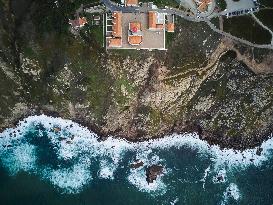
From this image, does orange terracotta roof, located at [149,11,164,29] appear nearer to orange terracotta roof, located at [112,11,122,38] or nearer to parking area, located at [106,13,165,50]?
parking area, located at [106,13,165,50]

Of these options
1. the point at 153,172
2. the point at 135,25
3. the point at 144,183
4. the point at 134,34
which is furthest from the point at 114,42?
the point at 144,183

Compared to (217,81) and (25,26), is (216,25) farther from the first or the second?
(25,26)

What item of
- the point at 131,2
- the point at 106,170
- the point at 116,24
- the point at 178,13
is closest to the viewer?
the point at 116,24

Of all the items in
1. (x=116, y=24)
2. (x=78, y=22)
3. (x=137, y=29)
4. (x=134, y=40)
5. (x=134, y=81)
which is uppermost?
(x=78, y=22)

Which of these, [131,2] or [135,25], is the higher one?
[131,2]

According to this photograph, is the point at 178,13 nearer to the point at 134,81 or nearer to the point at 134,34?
the point at 134,34

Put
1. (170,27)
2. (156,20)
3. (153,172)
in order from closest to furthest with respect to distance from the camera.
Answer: (156,20) → (170,27) → (153,172)

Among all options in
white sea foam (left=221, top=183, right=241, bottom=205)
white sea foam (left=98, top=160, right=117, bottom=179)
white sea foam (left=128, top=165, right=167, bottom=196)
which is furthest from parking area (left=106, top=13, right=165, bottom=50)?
white sea foam (left=221, top=183, right=241, bottom=205)

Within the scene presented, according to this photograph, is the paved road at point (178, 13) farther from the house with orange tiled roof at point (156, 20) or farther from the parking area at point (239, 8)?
the parking area at point (239, 8)
